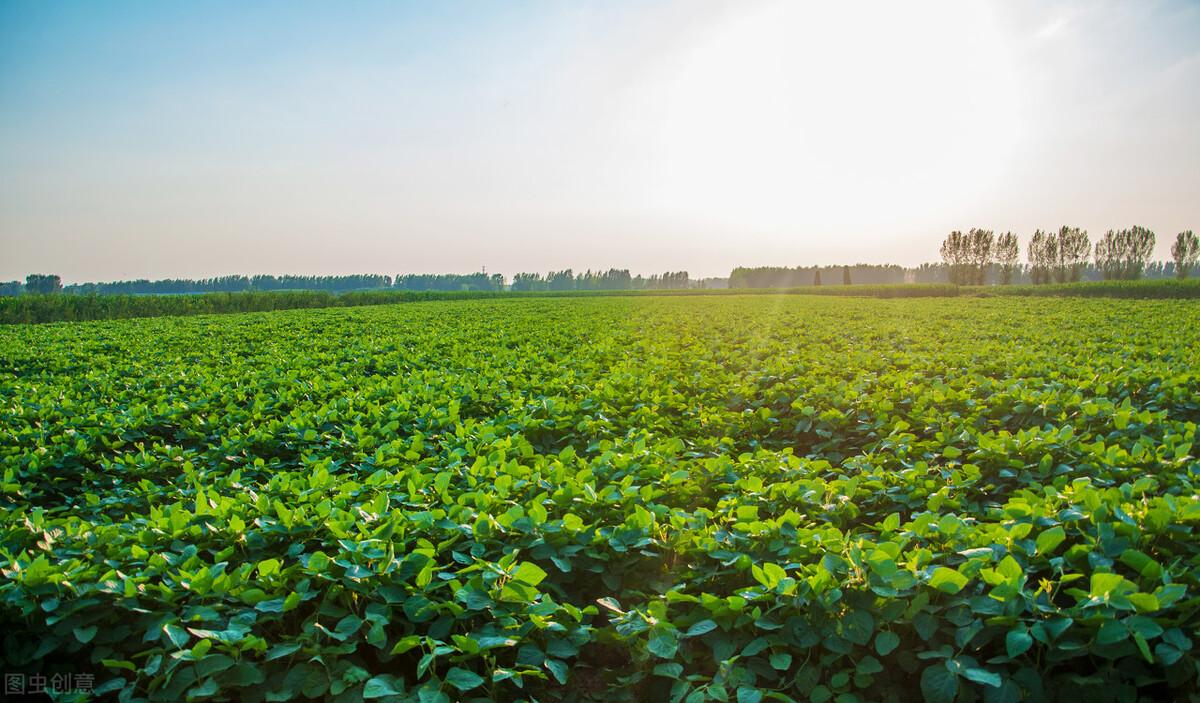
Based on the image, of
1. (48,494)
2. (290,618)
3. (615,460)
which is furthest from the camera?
(48,494)

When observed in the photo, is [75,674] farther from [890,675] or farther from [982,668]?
[982,668]

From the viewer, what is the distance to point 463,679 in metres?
1.90

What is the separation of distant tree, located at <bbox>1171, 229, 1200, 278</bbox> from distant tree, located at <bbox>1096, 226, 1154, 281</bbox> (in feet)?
9.07

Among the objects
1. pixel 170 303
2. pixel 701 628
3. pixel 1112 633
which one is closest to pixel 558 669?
pixel 701 628

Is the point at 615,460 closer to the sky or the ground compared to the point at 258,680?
closer to the sky

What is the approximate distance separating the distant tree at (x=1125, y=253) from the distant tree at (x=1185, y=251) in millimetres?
2766

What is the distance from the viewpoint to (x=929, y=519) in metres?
2.64

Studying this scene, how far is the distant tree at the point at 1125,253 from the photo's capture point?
2965 inches

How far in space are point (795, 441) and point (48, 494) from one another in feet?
20.9

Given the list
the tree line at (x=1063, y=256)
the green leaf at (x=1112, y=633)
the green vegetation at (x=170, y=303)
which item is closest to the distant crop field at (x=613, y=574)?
the green leaf at (x=1112, y=633)

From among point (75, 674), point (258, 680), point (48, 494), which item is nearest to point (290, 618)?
point (258, 680)

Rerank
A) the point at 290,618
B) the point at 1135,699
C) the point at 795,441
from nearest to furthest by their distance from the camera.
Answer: the point at 1135,699 < the point at 290,618 < the point at 795,441

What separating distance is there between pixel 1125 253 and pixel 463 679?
335 feet

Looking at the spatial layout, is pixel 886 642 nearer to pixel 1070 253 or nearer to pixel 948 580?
pixel 948 580
